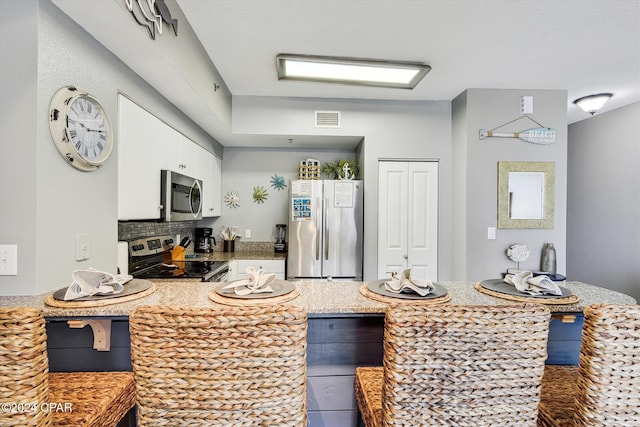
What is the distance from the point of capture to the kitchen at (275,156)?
49.1 inches

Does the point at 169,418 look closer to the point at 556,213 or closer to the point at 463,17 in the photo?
the point at 463,17

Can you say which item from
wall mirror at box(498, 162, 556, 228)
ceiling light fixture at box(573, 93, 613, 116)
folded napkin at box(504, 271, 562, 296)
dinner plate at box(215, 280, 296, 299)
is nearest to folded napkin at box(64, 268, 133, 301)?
dinner plate at box(215, 280, 296, 299)

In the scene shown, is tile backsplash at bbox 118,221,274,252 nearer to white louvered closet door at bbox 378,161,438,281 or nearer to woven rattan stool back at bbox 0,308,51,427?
white louvered closet door at bbox 378,161,438,281

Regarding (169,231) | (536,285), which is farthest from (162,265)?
(536,285)

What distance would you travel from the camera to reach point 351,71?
2.52 meters

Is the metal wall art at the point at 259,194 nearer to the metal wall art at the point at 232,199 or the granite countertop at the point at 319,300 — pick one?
the metal wall art at the point at 232,199

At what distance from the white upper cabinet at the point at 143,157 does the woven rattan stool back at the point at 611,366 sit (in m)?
2.11

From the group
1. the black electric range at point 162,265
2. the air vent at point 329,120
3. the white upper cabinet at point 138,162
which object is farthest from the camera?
the air vent at point 329,120

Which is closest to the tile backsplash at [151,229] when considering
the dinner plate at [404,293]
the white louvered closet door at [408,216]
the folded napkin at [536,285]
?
the dinner plate at [404,293]

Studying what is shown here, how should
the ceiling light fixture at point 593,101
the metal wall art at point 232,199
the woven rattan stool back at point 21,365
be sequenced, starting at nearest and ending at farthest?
the woven rattan stool back at point 21,365
the ceiling light fixture at point 593,101
the metal wall art at point 232,199

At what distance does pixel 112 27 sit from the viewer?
1.44 meters

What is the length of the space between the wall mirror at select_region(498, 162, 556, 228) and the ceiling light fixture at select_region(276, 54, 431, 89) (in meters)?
1.23

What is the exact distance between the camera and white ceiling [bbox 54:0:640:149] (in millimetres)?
1796

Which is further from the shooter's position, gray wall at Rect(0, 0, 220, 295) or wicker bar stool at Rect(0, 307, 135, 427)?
gray wall at Rect(0, 0, 220, 295)
